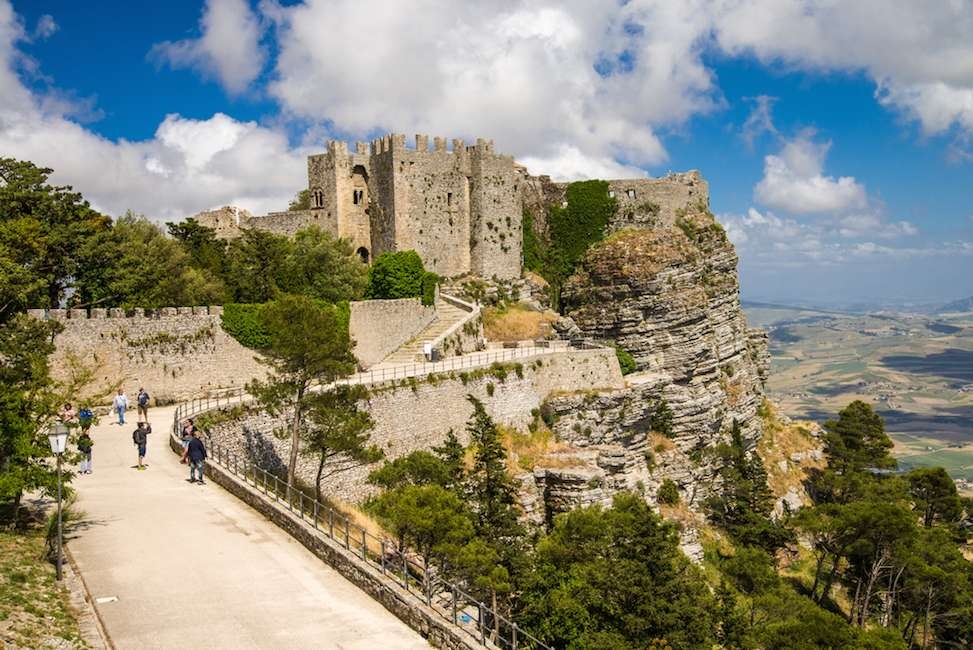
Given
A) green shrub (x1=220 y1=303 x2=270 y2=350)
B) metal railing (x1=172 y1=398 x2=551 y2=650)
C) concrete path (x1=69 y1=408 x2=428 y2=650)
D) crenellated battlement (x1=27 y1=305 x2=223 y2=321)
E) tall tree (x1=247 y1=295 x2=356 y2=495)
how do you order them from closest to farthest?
concrete path (x1=69 y1=408 x2=428 y2=650) < metal railing (x1=172 y1=398 x2=551 y2=650) < tall tree (x1=247 y1=295 x2=356 y2=495) < crenellated battlement (x1=27 y1=305 x2=223 y2=321) < green shrub (x1=220 y1=303 x2=270 y2=350)

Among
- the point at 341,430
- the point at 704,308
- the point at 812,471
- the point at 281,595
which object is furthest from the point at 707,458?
the point at 281,595

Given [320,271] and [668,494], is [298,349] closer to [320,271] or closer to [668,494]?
[320,271]

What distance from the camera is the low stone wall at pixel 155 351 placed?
30.2m

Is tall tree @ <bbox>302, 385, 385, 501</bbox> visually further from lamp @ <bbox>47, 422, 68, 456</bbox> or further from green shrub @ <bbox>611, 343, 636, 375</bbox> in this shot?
green shrub @ <bbox>611, 343, 636, 375</bbox>

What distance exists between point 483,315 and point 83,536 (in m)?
32.3

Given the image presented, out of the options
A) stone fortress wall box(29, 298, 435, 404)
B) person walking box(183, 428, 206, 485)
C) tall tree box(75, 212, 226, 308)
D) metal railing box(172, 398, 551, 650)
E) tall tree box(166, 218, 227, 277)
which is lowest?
metal railing box(172, 398, 551, 650)

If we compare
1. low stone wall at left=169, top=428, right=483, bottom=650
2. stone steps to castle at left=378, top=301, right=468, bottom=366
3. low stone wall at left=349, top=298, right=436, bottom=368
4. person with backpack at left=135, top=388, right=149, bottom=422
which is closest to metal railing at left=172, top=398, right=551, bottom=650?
low stone wall at left=169, top=428, right=483, bottom=650

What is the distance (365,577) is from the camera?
605 inches

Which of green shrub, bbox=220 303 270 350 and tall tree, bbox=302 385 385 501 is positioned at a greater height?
green shrub, bbox=220 303 270 350

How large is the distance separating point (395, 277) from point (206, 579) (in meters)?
31.5

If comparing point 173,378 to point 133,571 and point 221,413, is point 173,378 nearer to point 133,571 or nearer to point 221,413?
point 221,413

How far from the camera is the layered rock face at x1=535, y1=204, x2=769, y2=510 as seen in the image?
40.0 m

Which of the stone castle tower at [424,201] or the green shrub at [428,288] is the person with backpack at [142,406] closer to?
the green shrub at [428,288]

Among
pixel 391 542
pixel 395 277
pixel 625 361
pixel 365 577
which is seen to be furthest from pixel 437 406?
pixel 365 577
